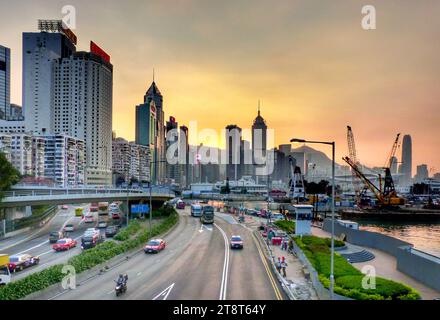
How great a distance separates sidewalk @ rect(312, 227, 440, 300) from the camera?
82.1 ft

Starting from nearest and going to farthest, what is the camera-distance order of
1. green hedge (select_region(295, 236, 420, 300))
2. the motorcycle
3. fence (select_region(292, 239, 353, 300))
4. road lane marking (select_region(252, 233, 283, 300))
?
green hedge (select_region(295, 236, 420, 300))
fence (select_region(292, 239, 353, 300))
the motorcycle
road lane marking (select_region(252, 233, 283, 300))

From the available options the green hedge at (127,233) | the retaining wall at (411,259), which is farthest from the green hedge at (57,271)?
the retaining wall at (411,259)

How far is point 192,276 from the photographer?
2675 centimetres

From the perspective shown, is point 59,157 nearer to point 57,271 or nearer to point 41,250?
point 41,250

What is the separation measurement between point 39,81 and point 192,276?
632 feet

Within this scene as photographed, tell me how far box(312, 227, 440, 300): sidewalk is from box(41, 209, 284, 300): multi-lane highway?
10.0 metres

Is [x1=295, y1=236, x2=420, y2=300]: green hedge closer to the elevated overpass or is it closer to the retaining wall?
the retaining wall

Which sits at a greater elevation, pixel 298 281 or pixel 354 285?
pixel 354 285

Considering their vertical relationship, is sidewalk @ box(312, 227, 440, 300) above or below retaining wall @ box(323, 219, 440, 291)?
below

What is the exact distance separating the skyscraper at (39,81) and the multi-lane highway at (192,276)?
172 metres

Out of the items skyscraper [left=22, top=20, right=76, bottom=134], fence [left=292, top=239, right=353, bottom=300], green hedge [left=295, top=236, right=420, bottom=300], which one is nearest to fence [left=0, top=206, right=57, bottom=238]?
fence [left=292, top=239, right=353, bottom=300]

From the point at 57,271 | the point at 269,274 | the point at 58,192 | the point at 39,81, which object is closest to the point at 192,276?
the point at 269,274
